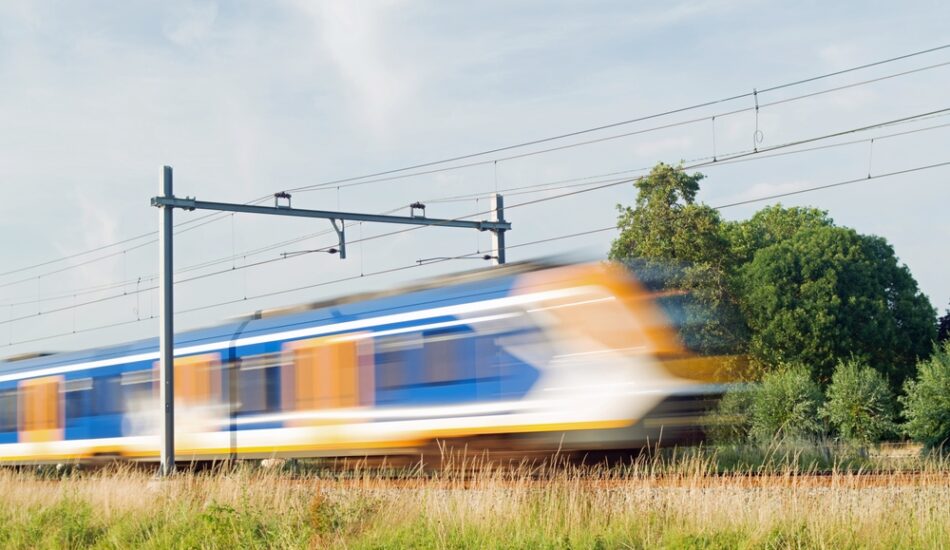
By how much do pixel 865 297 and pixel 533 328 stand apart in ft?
147

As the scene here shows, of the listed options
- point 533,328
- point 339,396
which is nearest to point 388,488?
point 533,328

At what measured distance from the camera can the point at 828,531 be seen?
983 cm

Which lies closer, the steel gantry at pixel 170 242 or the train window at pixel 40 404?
the steel gantry at pixel 170 242

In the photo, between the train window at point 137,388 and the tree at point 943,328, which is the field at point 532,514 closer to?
the train window at point 137,388

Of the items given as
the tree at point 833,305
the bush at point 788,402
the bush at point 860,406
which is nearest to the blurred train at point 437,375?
the bush at point 788,402

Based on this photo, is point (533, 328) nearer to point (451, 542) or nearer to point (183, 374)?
point (451, 542)

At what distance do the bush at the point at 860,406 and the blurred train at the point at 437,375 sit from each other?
3101cm

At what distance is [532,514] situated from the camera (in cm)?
1180

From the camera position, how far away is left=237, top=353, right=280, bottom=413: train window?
66.7ft

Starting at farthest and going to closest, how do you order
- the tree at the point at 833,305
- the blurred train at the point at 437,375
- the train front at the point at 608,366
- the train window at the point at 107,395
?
1. the tree at the point at 833,305
2. the train window at the point at 107,395
3. the blurred train at the point at 437,375
4. the train front at the point at 608,366

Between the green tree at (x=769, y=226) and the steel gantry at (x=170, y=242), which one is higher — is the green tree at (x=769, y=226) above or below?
above

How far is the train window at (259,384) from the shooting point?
20.3 m

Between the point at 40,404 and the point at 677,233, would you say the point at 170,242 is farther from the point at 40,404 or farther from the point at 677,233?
the point at 677,233

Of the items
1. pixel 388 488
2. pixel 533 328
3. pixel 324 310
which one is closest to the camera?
pixel 388 488
